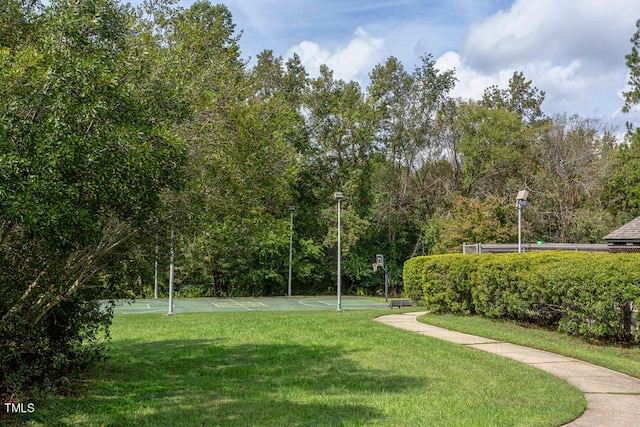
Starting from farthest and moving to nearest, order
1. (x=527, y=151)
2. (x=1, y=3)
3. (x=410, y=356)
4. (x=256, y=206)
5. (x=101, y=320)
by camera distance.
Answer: (x=527, y=151), (x=410, y=356), (x=256, y=206), (x=101, y=320), (x=1, y=3)

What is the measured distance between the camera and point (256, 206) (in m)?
8.67

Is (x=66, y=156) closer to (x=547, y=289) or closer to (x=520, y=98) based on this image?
(x=547, y=289)

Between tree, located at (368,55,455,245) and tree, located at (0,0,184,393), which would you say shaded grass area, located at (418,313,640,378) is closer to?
tree, located at (0,0,184,393)

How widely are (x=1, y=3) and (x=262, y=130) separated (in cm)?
413

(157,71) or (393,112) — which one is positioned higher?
(393,112)

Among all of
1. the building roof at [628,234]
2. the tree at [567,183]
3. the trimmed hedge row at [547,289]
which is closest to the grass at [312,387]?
the trimmed hedge row at [547,289]

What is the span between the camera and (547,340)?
36.1 ft

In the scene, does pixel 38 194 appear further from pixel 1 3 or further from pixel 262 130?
pixel 262 130

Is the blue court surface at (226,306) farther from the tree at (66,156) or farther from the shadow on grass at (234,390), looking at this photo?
the tree at (66,156)

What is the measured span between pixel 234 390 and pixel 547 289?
7.34 meters

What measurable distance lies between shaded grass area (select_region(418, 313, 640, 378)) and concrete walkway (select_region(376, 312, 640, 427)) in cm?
22

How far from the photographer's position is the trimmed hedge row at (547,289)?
983 centimetres

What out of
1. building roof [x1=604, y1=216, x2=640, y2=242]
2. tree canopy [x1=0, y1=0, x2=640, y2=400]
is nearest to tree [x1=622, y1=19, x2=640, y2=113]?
building roof [x1=604, y1=216, x2=640, y2=242]

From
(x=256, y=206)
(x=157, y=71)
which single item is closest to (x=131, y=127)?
(x=157, y=71)
